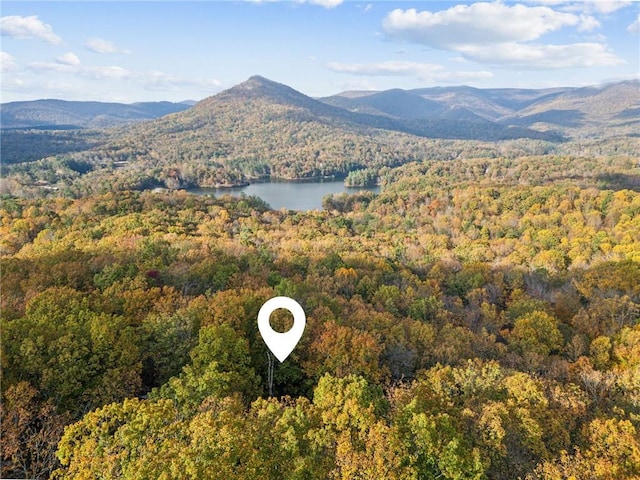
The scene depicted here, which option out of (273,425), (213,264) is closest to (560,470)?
(273,425)

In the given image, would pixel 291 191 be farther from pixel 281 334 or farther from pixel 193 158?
pixel 281 334

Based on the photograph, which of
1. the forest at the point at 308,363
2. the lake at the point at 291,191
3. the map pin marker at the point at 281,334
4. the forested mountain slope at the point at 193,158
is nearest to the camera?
the forest at the point at 308,363

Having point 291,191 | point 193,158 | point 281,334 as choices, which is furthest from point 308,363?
point 193,158

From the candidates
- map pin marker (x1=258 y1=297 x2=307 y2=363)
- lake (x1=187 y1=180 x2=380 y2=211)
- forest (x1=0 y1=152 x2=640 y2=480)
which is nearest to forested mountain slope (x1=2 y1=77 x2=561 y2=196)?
lake (x1=187 y1=180 x2=380 y2=211)

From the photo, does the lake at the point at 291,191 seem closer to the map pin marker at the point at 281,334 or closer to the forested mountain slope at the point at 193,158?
the forested mountain slope at the point at 193,158

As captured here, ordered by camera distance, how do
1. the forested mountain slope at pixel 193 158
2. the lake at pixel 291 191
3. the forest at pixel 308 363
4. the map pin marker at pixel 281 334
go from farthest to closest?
the forested mountain slope at pixel 193 158 → the lake at pixel 291 191 → the map pin marker at pixel 281 334 → the forest at pixel 308 363

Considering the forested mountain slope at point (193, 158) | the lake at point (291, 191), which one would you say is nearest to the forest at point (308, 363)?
the lake at point (291, 191)
